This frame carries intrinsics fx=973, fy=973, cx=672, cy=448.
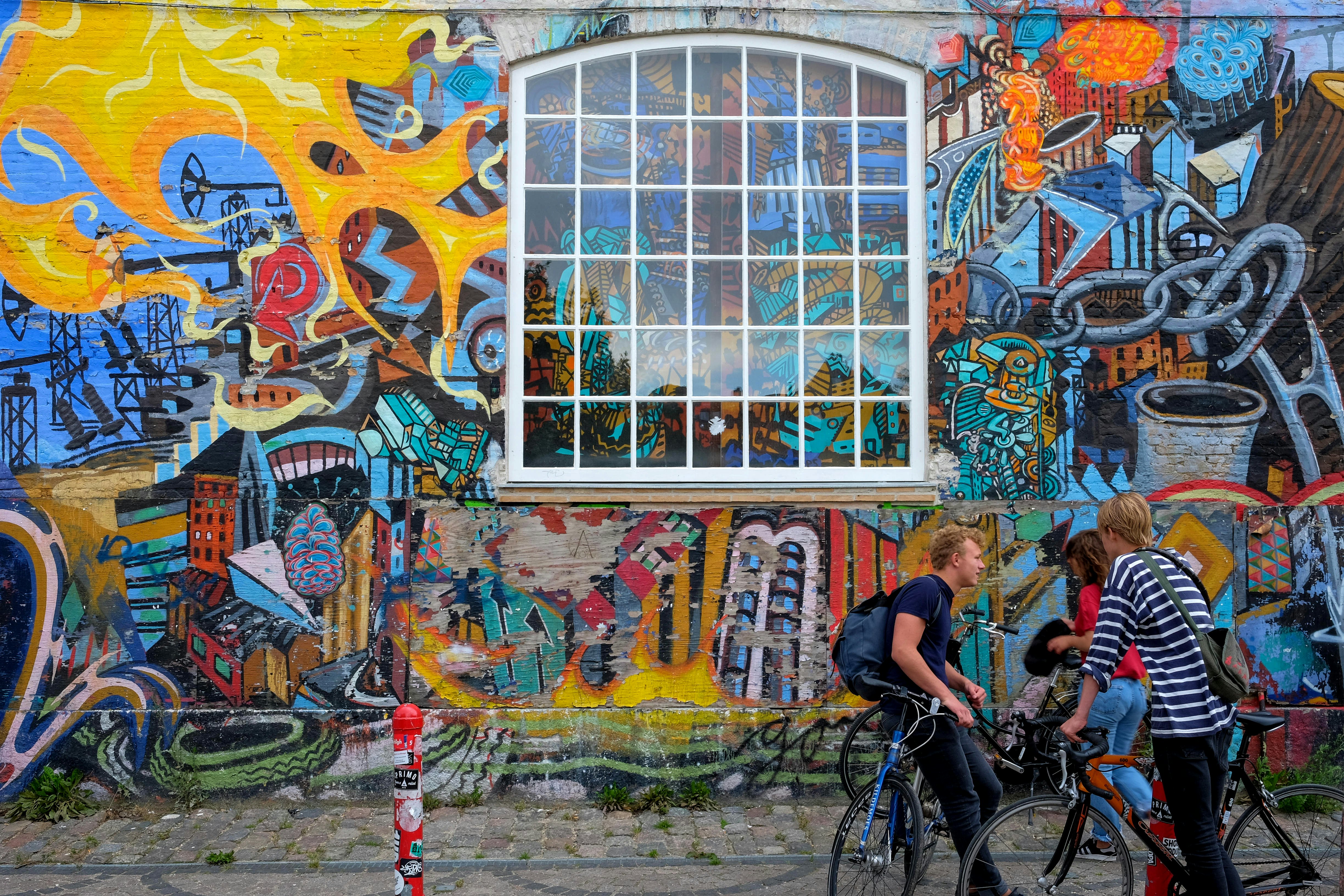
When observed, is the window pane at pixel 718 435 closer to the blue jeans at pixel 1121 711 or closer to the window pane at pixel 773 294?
the window pane at pixel 773 294

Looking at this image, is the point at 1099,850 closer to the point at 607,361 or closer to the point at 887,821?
the point at 887,821

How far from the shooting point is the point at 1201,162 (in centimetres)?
643

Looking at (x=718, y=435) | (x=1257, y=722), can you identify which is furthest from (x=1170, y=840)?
(x=718, y=435)

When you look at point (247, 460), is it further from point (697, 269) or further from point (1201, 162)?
point (1201, 162)

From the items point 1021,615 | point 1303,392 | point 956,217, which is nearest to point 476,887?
point 1021,615

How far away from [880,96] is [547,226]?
2.42 meters

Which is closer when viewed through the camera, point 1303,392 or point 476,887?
point 476,887

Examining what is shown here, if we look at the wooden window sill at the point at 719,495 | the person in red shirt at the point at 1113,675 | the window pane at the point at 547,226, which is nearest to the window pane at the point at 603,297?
the window pane at the point at 547,226

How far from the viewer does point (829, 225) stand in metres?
6.59

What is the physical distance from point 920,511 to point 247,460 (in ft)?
14.3

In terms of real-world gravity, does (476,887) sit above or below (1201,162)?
below

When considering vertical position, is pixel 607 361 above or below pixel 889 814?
above

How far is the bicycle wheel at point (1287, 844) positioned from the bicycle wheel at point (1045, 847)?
46 cm

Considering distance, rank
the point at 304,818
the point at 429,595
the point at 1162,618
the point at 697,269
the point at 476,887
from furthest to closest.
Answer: the point at 697,269
the point at 429,595
the point at 304,818
the point at 476,887
the point at 1162,618
